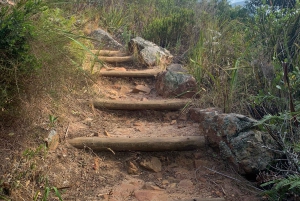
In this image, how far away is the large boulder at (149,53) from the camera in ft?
15.7

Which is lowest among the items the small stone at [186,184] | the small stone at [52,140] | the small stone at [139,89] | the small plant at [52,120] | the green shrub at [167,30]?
the small stone at [186,184]

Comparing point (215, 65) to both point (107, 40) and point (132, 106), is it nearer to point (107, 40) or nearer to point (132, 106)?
point (132, 106)

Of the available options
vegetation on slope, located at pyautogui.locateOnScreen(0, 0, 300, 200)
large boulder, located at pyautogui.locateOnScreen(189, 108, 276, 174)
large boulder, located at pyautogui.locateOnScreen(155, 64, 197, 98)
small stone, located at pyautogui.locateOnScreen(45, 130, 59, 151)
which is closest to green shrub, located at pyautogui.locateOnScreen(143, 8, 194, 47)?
vegetation on slope, located at pyautogui.locateOnScreen(0, 0, 300, 200)

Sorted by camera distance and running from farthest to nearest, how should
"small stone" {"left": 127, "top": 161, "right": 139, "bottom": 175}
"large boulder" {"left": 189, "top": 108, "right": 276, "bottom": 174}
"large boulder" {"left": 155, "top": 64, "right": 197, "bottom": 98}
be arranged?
"large boulder" {"left": 155, "top": 64, "right": 197, "bottom": 98} → "small stone" {"left": 127, "top": 161, "right": 139, "bottom": 175} → "large boulder" {"left": 189, "top": 108, "right": 276, "bottom": 174}

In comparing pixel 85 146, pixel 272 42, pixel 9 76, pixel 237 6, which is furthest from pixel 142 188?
pixel 237 6

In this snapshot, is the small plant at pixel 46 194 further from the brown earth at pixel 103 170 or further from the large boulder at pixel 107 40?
the large boulder at pixel 107 40

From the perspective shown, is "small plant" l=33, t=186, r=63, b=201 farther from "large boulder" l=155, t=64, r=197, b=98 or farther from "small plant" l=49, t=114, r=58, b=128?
"large boulder" l=155, t=64, r=197, b=98

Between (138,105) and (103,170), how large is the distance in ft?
3.49

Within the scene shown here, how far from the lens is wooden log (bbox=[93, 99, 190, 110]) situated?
3395 mm

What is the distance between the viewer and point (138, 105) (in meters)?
3.42

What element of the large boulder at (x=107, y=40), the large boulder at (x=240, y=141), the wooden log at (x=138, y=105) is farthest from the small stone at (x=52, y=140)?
the large boulder at (x=107, y=40)

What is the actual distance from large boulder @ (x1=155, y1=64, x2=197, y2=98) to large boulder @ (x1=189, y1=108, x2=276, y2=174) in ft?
3.27

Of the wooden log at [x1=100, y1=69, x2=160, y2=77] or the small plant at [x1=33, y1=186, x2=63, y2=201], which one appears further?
the wooden log at [x1=100, y1=69, x2=160, y2=77]

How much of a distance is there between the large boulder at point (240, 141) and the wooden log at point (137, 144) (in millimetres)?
159
